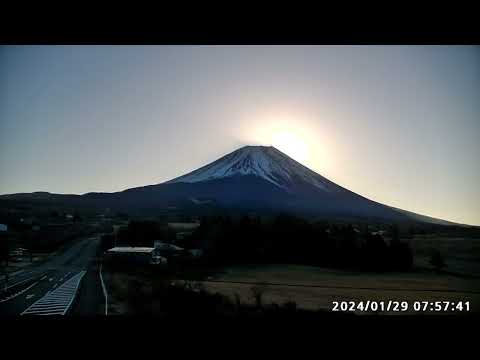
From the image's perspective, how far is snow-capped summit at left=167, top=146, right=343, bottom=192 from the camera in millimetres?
Answer: 4742

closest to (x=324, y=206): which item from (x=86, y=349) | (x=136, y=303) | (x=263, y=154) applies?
(x=263, y=154)

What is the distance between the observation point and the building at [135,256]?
12.7 ft

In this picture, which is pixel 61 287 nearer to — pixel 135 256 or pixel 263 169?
pixel 135 256

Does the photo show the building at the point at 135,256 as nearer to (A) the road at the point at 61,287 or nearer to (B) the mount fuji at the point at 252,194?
(A) the road at the point at 61,287

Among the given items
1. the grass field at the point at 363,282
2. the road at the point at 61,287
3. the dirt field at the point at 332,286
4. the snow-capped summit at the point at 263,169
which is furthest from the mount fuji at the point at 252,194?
the dirt field at the point at 332,286

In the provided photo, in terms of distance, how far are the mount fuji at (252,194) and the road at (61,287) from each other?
0.54 m

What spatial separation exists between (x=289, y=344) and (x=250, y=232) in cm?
120

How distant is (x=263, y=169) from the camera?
17.3 ft

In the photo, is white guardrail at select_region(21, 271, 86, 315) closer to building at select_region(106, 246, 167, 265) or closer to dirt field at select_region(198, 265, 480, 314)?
building at select_region(106, 246, 167, 265)

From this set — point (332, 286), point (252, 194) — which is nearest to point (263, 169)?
point (252, 194)

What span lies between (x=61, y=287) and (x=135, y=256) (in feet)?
2.18

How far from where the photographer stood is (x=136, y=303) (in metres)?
3.43
